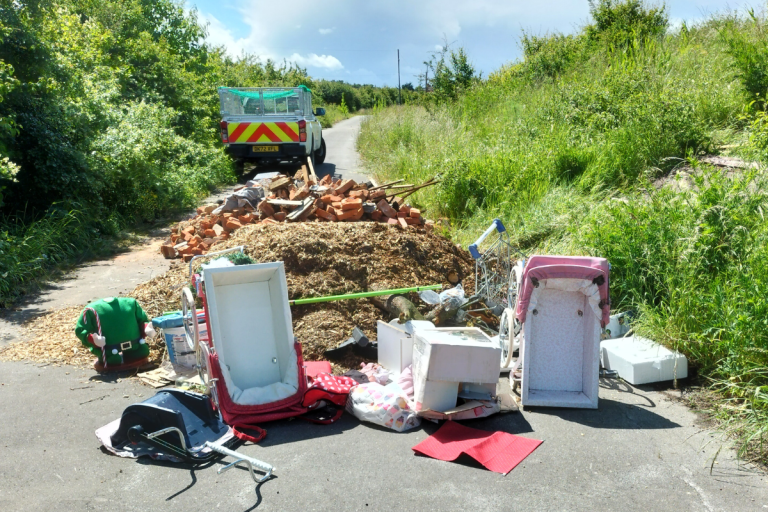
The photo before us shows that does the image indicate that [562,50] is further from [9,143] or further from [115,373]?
[115,373]

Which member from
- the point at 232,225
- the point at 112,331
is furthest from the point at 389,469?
the point at 232,225

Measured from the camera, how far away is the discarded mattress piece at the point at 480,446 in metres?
3.77

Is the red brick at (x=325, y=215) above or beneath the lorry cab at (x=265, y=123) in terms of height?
beneath

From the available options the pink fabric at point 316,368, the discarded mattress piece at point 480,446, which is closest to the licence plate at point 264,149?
the pink fabric at point 316,368

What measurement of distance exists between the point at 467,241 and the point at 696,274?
362 centimetres

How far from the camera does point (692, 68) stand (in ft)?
35.7

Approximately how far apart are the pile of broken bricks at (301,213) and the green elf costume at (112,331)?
2.89m

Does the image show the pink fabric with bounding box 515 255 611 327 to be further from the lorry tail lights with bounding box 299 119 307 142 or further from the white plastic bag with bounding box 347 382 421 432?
the lorry tail lights with bounding box 299 119 307 142

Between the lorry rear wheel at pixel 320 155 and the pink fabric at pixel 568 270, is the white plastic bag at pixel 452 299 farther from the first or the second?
the lorry rear wheel at pixel 320 155

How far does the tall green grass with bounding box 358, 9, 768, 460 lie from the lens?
4.96m

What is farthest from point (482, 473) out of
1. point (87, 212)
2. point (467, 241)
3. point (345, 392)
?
point (87, 212)

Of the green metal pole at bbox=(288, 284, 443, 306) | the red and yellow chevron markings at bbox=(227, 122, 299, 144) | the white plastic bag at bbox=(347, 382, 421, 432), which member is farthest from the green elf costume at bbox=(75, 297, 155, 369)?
the red and yellow chevron markings at bbox=(227, 122, 299, 144)

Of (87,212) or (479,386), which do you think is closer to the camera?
(479,386)

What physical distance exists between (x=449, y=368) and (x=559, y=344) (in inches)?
42.9
